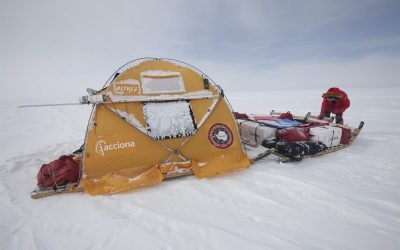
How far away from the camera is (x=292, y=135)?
21.1 feet

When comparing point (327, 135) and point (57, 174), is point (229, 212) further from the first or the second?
point (327, 135)

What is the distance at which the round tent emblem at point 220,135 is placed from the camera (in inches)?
217

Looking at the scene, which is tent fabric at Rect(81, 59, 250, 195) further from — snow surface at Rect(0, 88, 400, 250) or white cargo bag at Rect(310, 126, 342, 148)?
white cargo bag at Rect(310, 126, 342, 148)

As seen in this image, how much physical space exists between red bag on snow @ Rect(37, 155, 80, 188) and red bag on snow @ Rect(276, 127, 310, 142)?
522cm

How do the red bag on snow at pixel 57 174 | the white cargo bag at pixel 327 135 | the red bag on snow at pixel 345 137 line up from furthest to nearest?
1. the red bag on snow at pixel 345 137
2. the white cargo bag at pixel 327 135
3. the red bag on snow at pixel 57 174

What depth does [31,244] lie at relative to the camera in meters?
3.06

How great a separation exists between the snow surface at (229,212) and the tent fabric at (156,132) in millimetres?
319

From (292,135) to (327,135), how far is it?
41.2 inches

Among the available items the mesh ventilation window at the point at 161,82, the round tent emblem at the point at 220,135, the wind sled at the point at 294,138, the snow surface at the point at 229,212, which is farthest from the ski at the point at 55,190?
the wind sled at the point at 294,138

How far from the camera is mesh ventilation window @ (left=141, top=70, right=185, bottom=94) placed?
515 cm

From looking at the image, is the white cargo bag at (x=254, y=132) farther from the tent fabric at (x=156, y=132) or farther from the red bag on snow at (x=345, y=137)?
the red bag on snow at (x=345, y=137)

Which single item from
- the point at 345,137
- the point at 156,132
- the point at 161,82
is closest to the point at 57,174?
the point at 156,132

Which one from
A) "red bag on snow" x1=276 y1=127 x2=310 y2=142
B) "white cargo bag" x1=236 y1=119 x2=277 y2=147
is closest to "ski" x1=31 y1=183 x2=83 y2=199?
"white cargo bag" x1=236 y1=119 x2=277 y2=147

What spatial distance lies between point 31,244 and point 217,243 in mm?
2453
